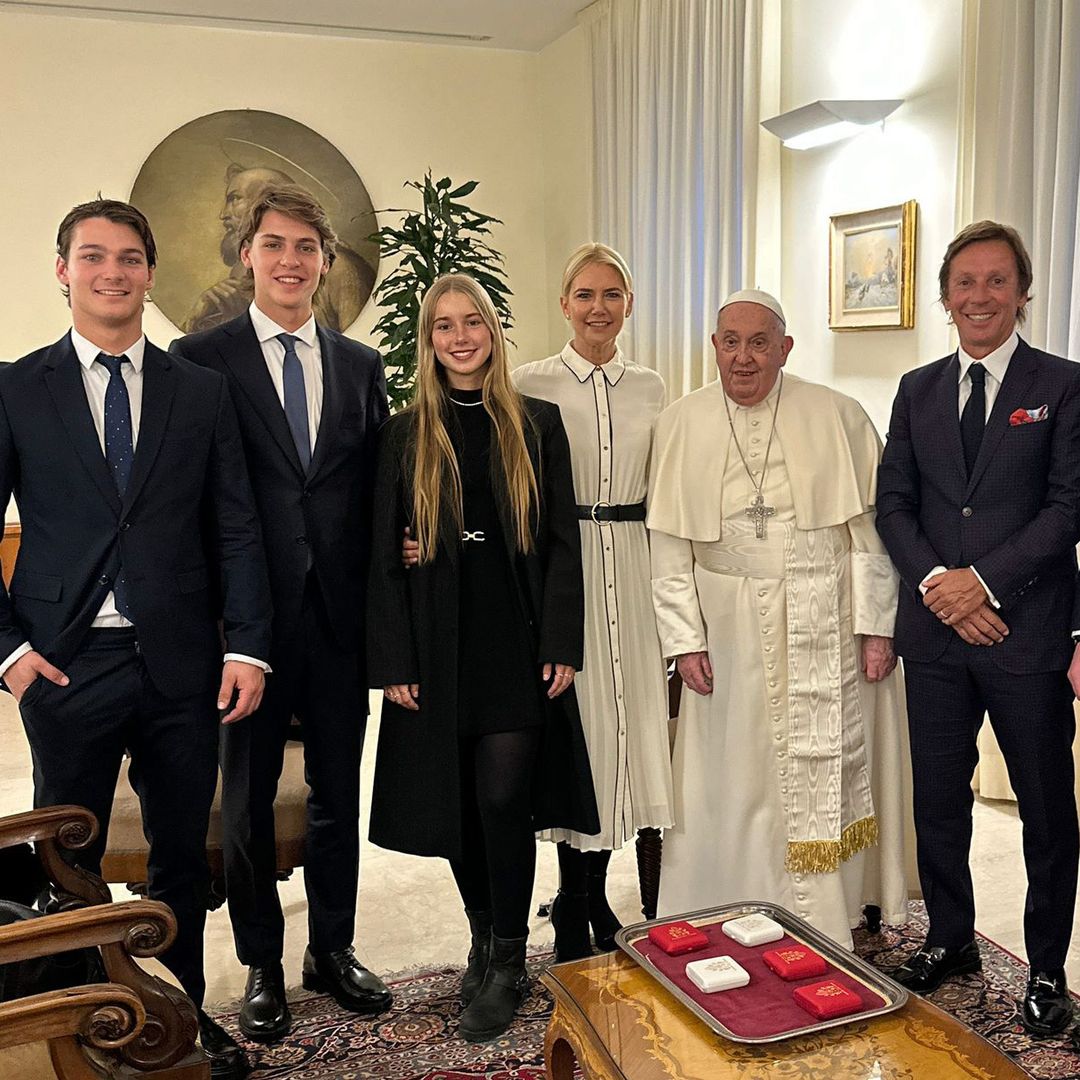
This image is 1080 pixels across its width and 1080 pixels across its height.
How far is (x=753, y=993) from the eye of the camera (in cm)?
208

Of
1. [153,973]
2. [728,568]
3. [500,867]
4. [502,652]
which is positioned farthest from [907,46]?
[153,973]

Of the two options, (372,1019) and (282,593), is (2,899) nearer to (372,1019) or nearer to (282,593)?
(282,593)

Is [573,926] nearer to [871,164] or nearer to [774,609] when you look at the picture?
[774,609]

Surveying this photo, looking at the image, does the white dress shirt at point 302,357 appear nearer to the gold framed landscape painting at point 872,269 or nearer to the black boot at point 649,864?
the black boot at point 649,864

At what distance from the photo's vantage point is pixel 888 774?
3.26 metres

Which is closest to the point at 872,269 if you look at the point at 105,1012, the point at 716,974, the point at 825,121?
the point at 825,121

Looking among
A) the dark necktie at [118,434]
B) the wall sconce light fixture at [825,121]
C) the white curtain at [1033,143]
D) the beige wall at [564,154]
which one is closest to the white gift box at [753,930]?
the dark necktie at [118,434]

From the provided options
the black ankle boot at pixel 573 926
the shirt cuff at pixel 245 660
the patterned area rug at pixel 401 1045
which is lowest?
the patterned area rug at pixel 401 1045

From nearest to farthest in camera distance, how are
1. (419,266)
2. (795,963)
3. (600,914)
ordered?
(795,963), (600,914), (419,266)

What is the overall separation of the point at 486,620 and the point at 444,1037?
102 centimetres

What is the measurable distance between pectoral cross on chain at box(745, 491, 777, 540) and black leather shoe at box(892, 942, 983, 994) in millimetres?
1135

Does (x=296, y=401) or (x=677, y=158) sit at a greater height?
(x=677, y=158)

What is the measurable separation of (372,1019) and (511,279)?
6.01m

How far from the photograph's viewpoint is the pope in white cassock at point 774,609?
3084 mm
